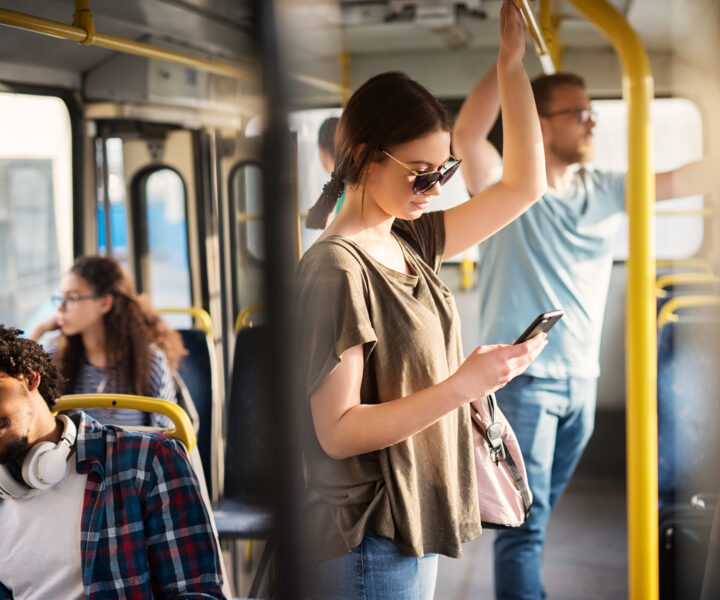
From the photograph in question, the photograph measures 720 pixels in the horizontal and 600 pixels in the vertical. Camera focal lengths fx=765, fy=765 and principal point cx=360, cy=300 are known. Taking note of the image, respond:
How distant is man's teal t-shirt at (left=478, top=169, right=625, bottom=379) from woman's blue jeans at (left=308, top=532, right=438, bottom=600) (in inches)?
15.2

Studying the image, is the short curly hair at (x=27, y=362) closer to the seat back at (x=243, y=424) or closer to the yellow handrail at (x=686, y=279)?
the seat back at (x=243, y=424)

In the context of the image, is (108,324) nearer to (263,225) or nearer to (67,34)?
(67,34)

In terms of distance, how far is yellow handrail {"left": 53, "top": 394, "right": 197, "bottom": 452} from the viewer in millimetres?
1627

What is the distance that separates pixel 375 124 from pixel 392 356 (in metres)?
0.33

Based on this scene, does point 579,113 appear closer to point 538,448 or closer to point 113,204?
point 538,448

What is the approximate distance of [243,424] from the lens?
2168 millimetres

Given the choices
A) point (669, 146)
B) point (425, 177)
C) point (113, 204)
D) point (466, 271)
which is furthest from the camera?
point (113, 204)

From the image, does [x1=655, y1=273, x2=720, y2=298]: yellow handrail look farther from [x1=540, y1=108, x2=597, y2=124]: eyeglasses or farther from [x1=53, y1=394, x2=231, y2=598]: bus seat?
[x1=53, y1=394, x2=231, y2=598]: bus seat

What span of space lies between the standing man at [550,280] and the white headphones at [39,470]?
83 cm

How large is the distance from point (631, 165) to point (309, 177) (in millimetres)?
701

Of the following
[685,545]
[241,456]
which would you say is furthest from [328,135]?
[241,456]

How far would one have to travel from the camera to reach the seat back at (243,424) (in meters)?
1.97

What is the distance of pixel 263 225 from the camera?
93cm

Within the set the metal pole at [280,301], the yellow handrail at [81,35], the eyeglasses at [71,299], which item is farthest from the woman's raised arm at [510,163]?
the eyeglasses at [71,299]
